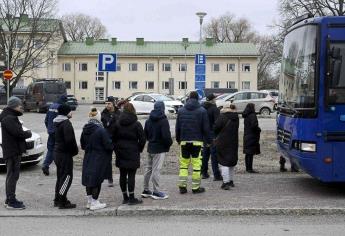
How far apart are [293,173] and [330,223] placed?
4.60 m

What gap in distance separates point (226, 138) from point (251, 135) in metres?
2.29

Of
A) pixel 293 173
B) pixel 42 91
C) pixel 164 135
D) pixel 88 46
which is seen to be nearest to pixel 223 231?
pixel 164 135

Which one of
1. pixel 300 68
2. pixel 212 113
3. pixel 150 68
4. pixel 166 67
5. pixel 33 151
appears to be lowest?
pixel 33 151

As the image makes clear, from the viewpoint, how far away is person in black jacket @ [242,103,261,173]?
1248 centimetres

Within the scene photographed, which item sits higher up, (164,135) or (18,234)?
(164,135)

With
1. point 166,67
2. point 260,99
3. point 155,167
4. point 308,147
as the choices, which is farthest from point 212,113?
point 166,67

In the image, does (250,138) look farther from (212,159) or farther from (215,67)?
(215,67)

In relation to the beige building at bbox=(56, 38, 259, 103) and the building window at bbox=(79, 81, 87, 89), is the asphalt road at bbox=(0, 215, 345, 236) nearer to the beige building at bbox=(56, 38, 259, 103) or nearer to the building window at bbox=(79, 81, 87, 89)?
the beige building at bbox=(56, 38, 259, 103)

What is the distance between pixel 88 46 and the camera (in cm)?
8406

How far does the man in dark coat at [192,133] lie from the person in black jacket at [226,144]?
565 millimetres

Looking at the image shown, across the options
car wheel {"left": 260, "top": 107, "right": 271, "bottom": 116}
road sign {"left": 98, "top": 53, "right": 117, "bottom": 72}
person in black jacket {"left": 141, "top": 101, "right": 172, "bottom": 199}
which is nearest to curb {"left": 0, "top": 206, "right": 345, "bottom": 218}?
person in black jacket {"left": 141, "top": 101, "right": 172, "bottom": 199}

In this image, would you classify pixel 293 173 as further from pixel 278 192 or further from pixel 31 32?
pixel 31 32

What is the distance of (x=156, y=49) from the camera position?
8419cm

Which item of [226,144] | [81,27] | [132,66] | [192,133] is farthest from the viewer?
[81,27]
